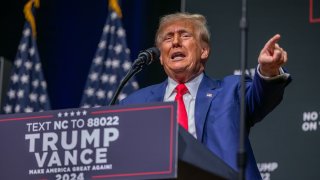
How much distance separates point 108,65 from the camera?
7.03m

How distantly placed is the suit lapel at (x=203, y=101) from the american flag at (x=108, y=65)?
2.36 m

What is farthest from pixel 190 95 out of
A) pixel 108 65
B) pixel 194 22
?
pixel 108 65

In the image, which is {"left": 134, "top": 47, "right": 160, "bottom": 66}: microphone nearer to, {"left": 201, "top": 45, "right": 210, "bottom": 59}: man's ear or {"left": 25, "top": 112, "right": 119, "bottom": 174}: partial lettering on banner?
{"left": 201, "top": 45, "right": 210, "bottom": 59}: man's ear

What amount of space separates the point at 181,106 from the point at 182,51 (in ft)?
1.29

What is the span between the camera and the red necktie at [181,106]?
4393mm

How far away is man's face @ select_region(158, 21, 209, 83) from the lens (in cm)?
470

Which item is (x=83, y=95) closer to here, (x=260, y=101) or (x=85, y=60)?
(x=85, y=60)

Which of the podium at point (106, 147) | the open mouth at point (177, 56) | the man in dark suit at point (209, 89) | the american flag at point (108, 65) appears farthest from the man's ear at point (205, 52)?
the american flag at point (108, 65)

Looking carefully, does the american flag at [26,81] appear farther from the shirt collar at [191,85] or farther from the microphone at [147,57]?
the microphone at [147,57]

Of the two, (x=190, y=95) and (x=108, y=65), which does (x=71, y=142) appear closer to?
(x=190, y=95)

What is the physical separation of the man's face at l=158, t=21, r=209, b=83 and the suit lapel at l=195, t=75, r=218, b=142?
0.11 metres

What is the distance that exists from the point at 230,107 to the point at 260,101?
195 mm

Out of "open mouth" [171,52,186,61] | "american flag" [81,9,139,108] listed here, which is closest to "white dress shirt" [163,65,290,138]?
"open mouth" [171,52,186,61]

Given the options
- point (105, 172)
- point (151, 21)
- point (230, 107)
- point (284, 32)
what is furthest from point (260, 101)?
point (151, 21)
